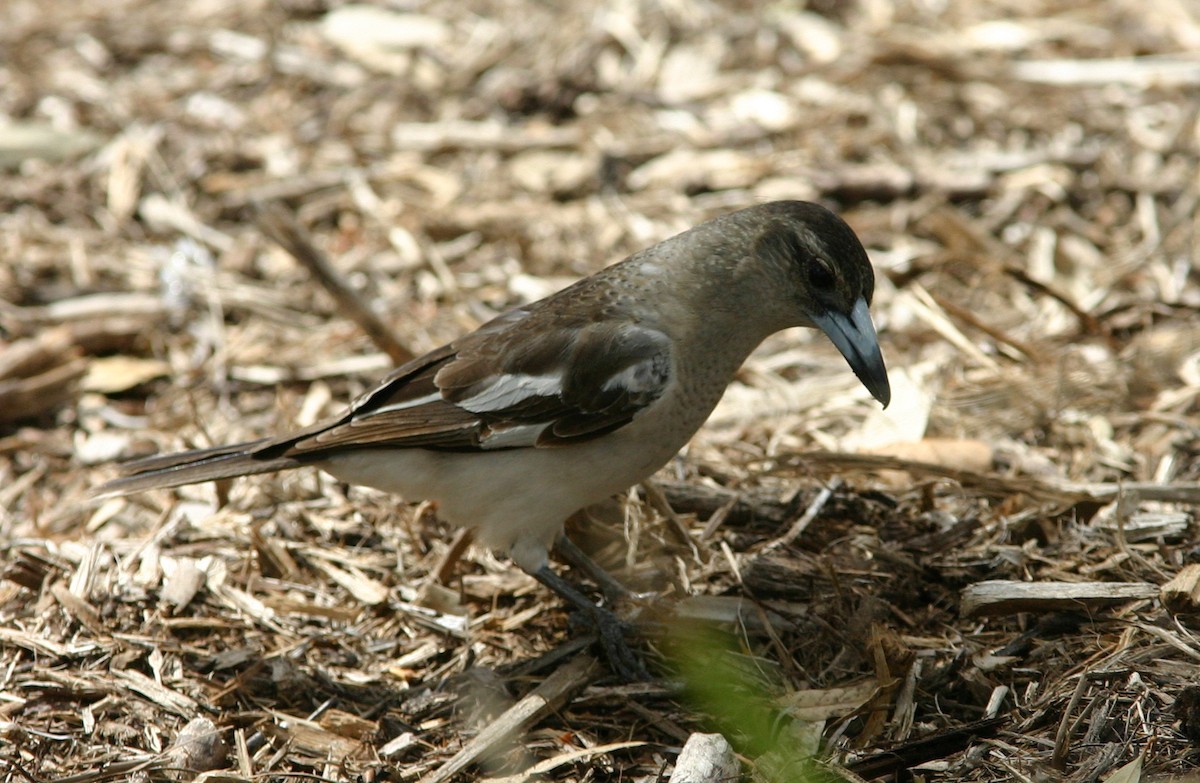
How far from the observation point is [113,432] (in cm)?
602

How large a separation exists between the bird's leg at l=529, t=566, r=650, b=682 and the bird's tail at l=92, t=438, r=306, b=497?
1.07 metres

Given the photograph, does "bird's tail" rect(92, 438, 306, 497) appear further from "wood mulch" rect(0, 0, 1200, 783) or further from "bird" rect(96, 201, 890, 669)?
"wood mulch" rect(0, 0, 1200, 783)

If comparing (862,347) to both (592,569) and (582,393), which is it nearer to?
(582,393)

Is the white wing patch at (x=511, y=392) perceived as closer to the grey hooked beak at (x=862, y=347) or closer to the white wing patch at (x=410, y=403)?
the white wing patch at (x=410, y=403)

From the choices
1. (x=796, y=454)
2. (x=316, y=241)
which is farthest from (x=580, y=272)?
(x=796, y=454)

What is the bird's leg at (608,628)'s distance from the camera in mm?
4504

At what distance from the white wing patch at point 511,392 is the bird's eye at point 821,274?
40.6 inches

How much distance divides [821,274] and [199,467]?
8.19ft

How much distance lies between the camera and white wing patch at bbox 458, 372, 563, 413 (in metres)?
4.70

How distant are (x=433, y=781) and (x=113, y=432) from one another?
2.95m

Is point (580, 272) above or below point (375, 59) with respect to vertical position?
below

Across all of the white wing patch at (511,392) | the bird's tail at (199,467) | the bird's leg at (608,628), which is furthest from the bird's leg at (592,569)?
the bird's tail at (199,467)

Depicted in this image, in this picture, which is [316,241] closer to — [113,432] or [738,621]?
[113,432]

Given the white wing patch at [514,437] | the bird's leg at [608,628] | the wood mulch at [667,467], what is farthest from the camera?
the white wing patch at [514,437]
